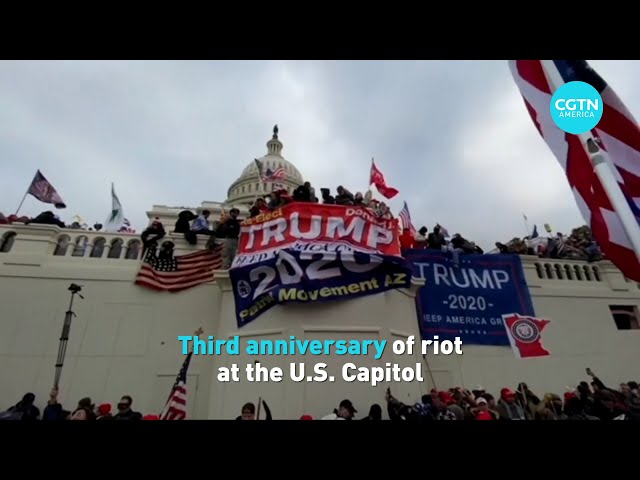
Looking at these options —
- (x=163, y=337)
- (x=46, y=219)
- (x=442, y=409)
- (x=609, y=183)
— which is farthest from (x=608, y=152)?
(x=46, y=219)

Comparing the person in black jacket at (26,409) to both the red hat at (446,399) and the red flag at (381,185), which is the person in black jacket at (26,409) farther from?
the red flag at (381,185)

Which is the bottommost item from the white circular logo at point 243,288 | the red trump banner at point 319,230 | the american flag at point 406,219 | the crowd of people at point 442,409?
the crowd of people at point 442,409

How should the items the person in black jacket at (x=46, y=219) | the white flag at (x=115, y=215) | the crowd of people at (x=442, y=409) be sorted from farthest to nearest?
the white flag at (x=115, y=215) → the person in black jacket at (x=46, y=219) → the crowd of people at (x=442, y=409)

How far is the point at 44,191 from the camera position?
9.72 metres

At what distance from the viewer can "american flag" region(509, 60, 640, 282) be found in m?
3.58

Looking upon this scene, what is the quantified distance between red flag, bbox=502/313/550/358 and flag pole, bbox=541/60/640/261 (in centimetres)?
506

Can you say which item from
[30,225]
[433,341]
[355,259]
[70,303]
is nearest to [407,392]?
[433,341]

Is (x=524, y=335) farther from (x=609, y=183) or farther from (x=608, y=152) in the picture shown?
(x=609, y=183)

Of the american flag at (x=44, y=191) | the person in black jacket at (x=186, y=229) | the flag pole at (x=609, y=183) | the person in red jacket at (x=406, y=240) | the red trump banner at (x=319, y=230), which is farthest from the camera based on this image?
the person in red jacket at (x=406, y=240)

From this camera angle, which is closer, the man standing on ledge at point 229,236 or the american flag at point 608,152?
the american flag at point 608,152

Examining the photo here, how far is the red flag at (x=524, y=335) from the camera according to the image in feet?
25.1

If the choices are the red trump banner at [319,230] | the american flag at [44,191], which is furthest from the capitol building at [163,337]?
the american flag at [44,191]

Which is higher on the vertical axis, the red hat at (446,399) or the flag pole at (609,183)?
the flag pole at (609,183)

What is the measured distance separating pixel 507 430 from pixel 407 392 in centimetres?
669
